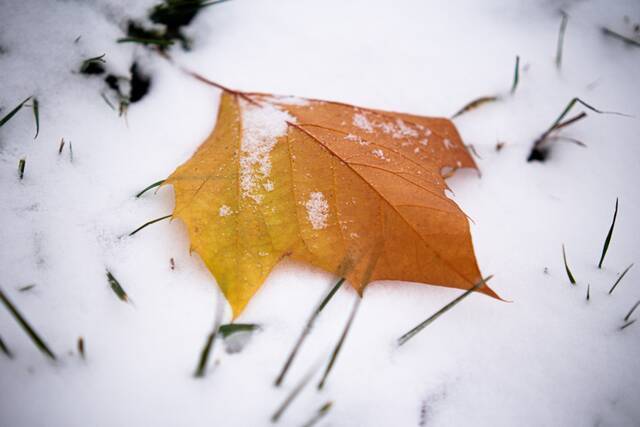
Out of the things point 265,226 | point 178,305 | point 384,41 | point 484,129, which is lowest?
point 178,305

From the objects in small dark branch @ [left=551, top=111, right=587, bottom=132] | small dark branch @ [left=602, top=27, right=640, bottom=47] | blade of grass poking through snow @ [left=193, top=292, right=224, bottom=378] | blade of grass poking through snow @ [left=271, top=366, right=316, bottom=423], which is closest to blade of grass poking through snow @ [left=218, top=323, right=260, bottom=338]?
blade of grass poking through snow @ [left=193, top=292, right=224, bottom=378]

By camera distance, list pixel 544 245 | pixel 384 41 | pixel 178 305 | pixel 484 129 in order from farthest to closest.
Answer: pixel 384 41 < pixel 484 129 < pixel 544 245 < pixel 178 305

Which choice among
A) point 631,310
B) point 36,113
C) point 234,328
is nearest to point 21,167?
point 36,113

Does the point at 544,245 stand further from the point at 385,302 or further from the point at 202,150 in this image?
the point at 202,150

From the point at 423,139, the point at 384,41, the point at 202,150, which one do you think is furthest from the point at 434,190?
the point at 384,41

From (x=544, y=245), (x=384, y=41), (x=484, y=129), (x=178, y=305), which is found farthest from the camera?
(x=384, y=41)

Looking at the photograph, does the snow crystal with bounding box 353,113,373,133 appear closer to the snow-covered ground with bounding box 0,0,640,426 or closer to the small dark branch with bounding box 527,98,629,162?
the snow-covered ground with bounding box 0,0,640,426

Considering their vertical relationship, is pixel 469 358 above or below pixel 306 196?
below

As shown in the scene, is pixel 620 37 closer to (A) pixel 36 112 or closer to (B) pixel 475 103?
(B) pixel 475 103
